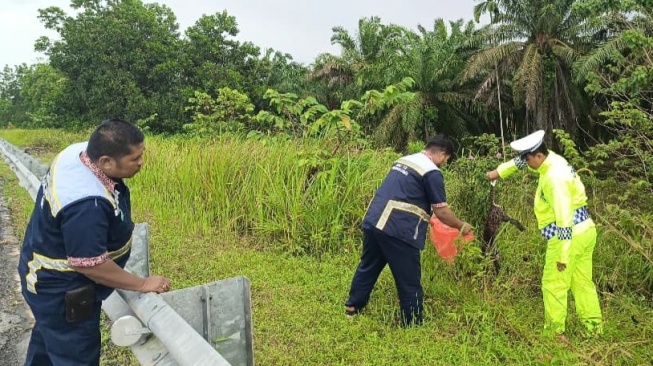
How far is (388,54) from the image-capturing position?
2572 cm

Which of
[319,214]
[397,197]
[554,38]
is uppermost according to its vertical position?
[554,38]

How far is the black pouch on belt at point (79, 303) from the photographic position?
231cm

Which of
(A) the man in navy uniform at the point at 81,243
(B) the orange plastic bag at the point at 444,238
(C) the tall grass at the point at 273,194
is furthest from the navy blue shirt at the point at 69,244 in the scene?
(C) the tall grass at the point at 273,194

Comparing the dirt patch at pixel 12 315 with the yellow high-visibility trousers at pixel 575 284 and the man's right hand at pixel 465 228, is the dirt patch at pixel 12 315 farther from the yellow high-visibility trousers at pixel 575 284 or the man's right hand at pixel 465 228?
the yellow high-visibility trousers at pixel 575 284

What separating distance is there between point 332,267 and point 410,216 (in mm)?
1550

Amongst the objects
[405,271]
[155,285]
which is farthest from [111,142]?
[405,271]

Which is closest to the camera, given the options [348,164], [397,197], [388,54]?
[397,197]

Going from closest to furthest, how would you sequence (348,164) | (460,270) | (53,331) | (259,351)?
(53,331), (259,351), (460,270), (348,164)

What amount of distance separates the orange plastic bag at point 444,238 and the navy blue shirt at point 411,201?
1.31ft

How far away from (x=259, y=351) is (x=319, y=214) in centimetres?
270

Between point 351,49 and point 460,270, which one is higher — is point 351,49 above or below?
above

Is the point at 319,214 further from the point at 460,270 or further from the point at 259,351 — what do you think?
the point at 259,351

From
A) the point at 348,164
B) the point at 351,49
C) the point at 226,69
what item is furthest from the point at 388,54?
the point at 348,164

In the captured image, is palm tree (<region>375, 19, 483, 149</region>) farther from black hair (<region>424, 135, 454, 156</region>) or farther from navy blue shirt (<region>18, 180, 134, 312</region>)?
navy blue shirt (<region>18, 180, 134, 312</region>)
